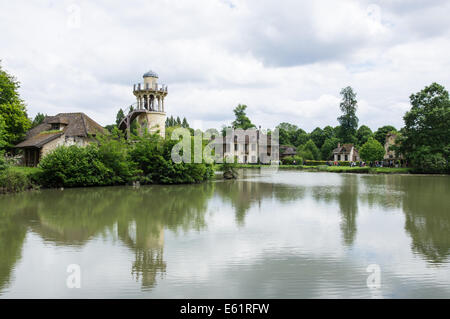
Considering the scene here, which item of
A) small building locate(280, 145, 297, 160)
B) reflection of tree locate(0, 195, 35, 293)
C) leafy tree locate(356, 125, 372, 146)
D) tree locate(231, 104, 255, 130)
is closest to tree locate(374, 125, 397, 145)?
leafy tree locate(356, 125, 372, 146)

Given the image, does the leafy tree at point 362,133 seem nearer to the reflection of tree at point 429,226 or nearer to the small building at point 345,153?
the small building at point 345,153

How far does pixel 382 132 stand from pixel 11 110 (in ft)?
252

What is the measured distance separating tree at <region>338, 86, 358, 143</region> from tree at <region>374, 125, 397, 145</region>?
613cm

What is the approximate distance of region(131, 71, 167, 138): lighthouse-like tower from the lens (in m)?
39.8

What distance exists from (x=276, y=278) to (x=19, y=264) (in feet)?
19.7

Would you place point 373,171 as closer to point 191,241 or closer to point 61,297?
point 191,241

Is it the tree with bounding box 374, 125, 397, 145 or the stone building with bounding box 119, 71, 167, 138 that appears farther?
the tree with bounding box 374, 125, 397, 145

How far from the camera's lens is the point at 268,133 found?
81688 millimetres

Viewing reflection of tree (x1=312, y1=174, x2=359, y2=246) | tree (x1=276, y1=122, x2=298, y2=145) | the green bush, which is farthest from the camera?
tree (x1=276, y1=122, x2=298, y2=145)

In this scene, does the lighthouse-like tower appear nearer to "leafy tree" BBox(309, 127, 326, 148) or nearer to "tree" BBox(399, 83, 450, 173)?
"tree" BBox(399, 83, 450, 173)

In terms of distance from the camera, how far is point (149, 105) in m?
40.2

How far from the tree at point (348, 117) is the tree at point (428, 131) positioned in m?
28.2

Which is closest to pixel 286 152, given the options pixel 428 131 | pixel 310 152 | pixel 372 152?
pixel 310 152
